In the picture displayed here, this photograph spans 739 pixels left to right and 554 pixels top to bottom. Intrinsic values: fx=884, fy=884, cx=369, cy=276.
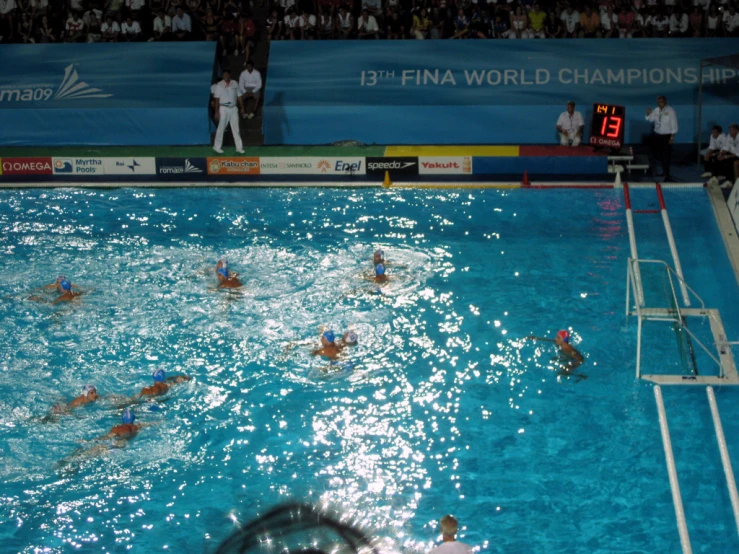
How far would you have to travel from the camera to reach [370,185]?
2009cm

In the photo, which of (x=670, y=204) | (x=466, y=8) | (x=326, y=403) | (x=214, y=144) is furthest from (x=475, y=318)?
(x=466, y=8)

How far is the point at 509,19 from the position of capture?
76.9 feet

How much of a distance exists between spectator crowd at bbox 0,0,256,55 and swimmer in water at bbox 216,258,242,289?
10947mm

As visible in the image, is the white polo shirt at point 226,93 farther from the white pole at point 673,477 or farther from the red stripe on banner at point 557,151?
the white pole at point 673,477

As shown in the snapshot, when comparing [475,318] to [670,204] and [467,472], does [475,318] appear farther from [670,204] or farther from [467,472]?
[670,204]

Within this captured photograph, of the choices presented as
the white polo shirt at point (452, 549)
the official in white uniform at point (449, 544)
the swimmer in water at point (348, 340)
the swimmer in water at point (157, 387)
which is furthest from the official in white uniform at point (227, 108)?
the white polo shirt at point (452, 549)

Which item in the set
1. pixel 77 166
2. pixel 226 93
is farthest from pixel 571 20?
pixel 77 166

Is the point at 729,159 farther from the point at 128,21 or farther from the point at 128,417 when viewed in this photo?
the point at 128,21

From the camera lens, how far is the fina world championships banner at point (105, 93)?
23250 millimetres

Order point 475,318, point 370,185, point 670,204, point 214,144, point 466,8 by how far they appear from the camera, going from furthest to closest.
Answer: point 466,8 < point 214,144 < point 370,185 < point 670,204 < point 475,318

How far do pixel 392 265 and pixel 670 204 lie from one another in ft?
21.2

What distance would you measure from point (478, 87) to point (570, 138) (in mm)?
2980

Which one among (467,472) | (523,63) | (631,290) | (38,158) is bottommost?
(467,472)

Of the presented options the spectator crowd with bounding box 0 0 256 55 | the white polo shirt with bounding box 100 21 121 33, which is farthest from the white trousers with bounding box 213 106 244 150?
the white polo shirt with bounding box 100 21 121 33
